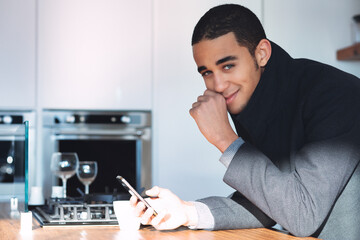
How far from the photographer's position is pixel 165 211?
133cm

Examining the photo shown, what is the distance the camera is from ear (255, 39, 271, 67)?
1.56m

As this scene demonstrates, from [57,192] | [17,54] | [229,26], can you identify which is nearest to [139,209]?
[229,26]

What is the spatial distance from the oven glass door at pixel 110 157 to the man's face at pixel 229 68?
1.90m

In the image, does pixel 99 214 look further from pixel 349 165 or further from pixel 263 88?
pixel 349 165

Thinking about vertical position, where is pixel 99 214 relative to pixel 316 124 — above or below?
below

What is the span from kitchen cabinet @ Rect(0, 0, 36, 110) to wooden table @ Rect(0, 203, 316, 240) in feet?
6.40

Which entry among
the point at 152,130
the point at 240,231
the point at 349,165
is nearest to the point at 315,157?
the point at 349,165

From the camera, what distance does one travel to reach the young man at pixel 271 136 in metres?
1.24

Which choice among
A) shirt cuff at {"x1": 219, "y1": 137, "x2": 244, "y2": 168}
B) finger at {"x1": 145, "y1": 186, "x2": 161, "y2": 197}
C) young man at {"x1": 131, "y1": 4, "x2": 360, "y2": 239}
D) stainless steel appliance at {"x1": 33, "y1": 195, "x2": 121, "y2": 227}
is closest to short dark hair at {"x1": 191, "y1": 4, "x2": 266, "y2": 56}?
young man at {"x1": 131, "y1": 4, "x2": 360, "y2": 239}

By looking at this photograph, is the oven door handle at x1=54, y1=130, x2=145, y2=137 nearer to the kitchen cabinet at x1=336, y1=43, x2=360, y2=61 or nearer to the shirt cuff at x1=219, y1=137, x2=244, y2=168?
the kitchen cabinet at x1=336, y1=43, x2=360, y2=61

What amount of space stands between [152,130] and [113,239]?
2176 mm

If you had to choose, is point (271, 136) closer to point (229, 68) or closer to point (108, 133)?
point (229, 68)

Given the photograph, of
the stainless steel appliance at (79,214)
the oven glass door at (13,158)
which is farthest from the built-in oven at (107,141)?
the stainless steel appliance at (79,214)

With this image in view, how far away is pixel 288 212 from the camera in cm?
124
